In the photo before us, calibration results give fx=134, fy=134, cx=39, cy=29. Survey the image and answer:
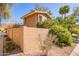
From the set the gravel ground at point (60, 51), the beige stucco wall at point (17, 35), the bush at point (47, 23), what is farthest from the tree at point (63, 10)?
the beige stucco wall at point (17, 35)

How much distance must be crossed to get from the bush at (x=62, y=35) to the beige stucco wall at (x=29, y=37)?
97 millimetres

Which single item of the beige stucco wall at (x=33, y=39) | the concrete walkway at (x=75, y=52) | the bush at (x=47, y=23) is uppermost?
the bush at (x=47, y=23)

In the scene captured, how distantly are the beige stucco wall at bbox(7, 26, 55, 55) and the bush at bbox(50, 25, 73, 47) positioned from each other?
0.32ft

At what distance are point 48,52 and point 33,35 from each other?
0.91 ft

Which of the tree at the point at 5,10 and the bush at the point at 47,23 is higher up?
the tree at the point at 5,10

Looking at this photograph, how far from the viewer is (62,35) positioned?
1607 mm

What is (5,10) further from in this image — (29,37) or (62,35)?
(62,35)

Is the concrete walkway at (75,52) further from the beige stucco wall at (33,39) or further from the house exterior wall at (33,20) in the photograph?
the house exterior wall at (33,20)

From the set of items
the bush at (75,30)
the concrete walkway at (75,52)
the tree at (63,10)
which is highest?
the tree at (63,10)


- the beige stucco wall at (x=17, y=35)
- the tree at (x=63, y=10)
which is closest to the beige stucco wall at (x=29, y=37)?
the beige stucco wall at (x=17, y=35)

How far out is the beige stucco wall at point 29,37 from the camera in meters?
1.61

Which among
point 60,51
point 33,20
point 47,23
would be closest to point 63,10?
point 47,23

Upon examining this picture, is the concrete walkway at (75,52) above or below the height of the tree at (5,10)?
below

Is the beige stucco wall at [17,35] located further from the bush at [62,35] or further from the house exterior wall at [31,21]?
the bush at [62,35]
